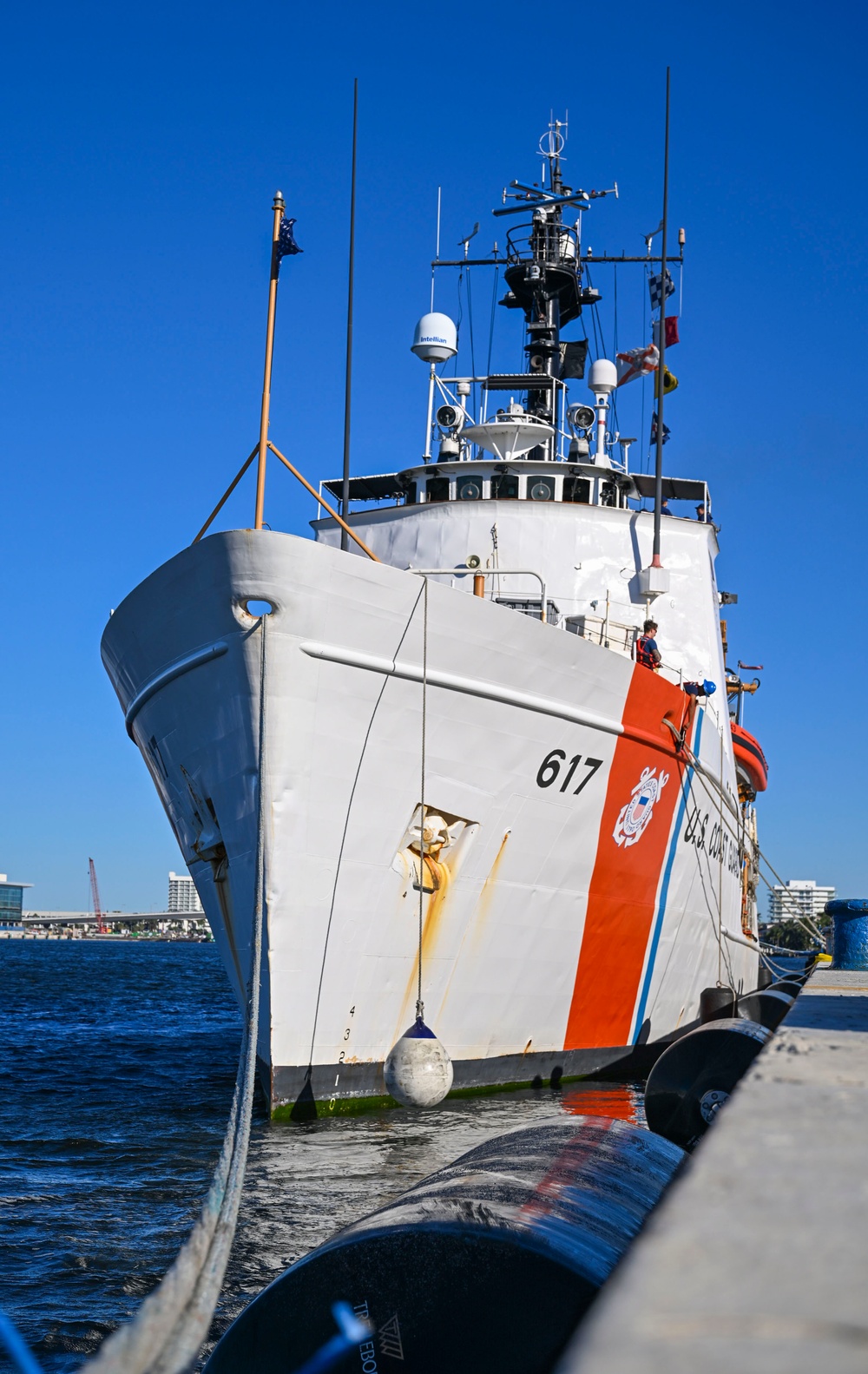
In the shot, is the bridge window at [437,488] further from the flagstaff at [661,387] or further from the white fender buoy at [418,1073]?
the white fender buoy at [418,1073]

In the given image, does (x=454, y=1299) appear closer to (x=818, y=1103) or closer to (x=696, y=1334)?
(x=818, y=1103)

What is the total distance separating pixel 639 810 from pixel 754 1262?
944cm

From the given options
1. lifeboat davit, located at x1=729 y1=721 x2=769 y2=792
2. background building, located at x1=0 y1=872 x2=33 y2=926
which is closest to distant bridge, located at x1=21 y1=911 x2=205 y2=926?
background building, located at x1=0 y1=872 x2=33 y2=926

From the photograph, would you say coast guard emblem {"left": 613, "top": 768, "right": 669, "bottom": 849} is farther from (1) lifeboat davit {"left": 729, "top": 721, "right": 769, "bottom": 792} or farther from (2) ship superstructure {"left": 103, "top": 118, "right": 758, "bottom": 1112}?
(1) lifeboat davit {"left": 729, "top": 721, "right": 769, "bottom": 792}

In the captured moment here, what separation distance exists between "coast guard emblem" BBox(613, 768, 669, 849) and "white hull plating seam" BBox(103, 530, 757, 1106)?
16 cm

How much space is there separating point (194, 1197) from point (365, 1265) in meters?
4.38

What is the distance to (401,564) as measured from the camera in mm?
13609

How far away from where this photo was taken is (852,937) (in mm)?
9695

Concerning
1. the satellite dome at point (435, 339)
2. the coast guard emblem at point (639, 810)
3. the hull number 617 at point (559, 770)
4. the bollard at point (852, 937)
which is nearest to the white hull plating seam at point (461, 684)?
the hull number 617 at point (559, 770)

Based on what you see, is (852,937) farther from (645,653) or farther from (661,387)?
(661,387)

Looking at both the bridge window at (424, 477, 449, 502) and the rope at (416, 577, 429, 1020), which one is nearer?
the rope at (416, 577, 429, 1020)

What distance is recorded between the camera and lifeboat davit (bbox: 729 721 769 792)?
1914 centimetres

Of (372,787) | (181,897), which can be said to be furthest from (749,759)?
(181,897)

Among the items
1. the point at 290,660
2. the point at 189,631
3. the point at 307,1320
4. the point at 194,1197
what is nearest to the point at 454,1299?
the point at 307,1320
